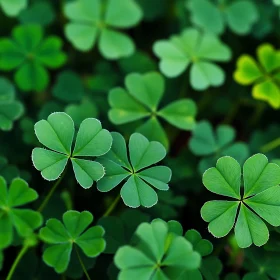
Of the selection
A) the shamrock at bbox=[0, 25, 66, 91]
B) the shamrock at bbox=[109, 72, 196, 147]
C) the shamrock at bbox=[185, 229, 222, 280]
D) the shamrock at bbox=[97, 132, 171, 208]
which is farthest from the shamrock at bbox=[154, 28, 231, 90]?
the shamrock at bbox=[185, 229, 222, 280]

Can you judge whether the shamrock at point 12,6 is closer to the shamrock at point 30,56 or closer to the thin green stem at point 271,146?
the shamrock at point 30,56

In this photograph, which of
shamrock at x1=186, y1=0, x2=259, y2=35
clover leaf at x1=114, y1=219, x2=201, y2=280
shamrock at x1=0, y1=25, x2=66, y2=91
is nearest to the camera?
clover leaf at x1=114, y1=219, x2=201, y2=280

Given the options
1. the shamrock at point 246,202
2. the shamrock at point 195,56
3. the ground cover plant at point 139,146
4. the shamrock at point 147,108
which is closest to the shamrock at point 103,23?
the ground cover plant at point 139,146

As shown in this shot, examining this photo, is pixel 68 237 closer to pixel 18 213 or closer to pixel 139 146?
pixel 18 213

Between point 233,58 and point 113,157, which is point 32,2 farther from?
point 113,157

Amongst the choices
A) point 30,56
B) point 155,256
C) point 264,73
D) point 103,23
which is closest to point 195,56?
point 264,73

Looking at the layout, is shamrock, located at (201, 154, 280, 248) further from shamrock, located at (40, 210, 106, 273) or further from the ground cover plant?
shamrock, located at (40, 210, 106, 273)

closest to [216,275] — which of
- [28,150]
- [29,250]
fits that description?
[29,250]
